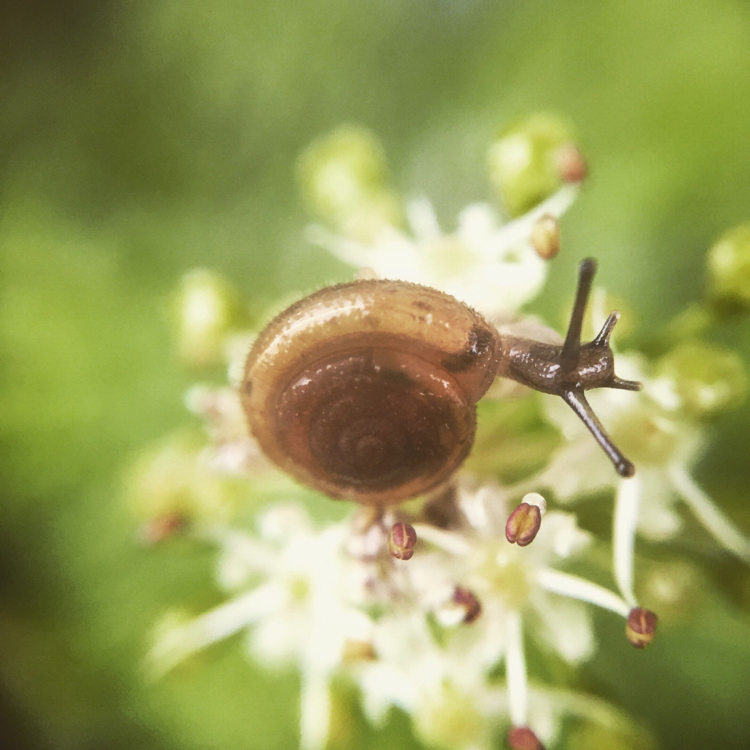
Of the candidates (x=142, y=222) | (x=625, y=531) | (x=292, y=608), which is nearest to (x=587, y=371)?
(x=625, y=531)

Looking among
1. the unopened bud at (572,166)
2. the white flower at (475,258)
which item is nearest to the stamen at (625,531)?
the white flower at (475,258)

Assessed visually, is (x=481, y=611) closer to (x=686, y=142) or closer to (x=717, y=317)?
(x=717, y=317)

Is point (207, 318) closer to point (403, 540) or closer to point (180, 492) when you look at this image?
point (180, 492)

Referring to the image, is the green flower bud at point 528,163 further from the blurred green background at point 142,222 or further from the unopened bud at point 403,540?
the unopened bud at point 403,540

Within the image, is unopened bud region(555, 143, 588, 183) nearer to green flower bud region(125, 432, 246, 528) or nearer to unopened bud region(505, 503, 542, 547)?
unopened bud region(505, 503, 542, 547)


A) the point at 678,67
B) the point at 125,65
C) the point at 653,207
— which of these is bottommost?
the point at 653,207

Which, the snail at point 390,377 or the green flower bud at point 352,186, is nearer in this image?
the snail at point 390,377

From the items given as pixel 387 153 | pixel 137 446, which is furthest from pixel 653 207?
pixel 137 446
